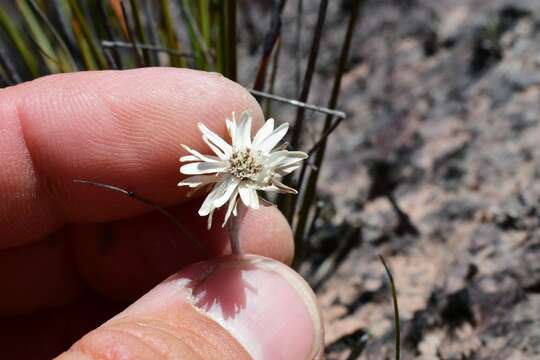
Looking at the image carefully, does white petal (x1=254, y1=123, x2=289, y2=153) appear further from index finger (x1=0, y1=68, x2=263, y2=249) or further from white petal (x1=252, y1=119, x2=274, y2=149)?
index finger (x1=0, y1=68, x2=263, y2=249)

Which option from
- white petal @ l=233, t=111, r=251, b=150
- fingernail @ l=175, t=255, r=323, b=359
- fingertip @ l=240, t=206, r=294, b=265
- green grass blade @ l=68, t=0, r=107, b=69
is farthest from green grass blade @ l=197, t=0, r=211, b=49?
fingernail @ l=175, t=255, r=323, b=359

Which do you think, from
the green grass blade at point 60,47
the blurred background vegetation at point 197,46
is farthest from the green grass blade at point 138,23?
the green grass blade at point 60,47

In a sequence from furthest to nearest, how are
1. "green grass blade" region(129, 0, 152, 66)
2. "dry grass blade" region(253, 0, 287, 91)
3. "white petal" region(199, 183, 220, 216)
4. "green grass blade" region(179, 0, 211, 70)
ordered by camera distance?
"green grass blade" region(179, 0, 211, 70), "green grass blade" region(129, 0, 152, 66), "dry grass blade" region(253, 0, 287, 91), "white petal" region(199, 183, 220, 216)

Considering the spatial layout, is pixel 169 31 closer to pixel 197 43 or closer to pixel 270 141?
pixel 197 43

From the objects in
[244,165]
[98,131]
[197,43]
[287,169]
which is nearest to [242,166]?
[244,165]

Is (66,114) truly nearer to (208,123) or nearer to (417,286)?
(208,123)
